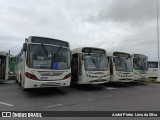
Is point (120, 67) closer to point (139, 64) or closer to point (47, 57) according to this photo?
point (139, 64)

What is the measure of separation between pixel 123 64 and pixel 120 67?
1.53ft

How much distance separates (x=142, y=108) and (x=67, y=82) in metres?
4.75

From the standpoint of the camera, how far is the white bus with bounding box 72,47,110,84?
13055mm

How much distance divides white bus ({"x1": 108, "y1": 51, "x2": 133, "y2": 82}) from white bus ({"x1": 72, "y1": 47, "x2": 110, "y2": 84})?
148 centimetres

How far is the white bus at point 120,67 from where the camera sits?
1524cm

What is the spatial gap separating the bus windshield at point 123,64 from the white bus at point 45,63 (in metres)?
5.27

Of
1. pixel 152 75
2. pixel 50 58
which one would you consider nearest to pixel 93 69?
pixel 50 58

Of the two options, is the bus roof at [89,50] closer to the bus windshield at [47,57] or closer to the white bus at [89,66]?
the white bus at [89,66]

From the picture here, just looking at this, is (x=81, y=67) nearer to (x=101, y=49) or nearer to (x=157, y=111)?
(x=101, y=49)

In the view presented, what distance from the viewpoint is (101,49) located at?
14141mm

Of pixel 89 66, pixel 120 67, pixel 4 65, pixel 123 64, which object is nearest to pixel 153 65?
pixel 123 64

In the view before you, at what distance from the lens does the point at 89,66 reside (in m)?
13.3

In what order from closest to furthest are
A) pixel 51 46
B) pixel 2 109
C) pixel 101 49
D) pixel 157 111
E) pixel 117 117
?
pixel 117 117 < pixel 157 111 < pixel 2 109 < pixel 51 46 < pixel 101 49

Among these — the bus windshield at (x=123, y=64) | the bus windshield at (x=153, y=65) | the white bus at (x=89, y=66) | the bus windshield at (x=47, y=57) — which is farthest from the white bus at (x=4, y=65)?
the bus windshield at (x=153, y=65)
